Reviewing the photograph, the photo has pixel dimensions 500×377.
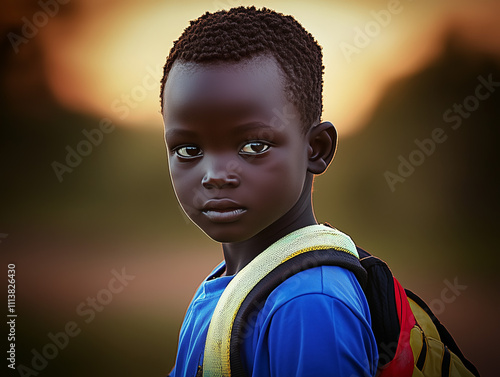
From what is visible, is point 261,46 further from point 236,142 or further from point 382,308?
point 382,308

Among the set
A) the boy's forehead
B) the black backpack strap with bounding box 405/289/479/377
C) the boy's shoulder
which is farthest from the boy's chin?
the black backpack strap with bounding box 405/289/479/377

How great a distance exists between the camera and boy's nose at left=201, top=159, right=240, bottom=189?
0.91m

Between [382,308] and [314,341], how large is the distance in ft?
0.74

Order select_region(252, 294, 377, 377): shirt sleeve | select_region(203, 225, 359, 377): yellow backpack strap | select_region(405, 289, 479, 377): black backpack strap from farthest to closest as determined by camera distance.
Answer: select_region(405, 289, 479, 377): black backpack strap, select_region(203, 225, 359, 377): yellow backpack strap, select_region(252, 294, 377, 377): shirt sleeve

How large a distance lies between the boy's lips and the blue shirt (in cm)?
16

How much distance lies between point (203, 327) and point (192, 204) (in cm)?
27

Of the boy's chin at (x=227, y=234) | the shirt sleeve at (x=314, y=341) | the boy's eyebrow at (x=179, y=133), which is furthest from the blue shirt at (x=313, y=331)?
the boy's eyebrow at (x=179, y=133)

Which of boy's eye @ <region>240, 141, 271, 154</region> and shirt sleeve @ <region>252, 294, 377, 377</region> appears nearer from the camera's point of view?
shirt sleeve @ <region>252, 294, 377, 377</region>

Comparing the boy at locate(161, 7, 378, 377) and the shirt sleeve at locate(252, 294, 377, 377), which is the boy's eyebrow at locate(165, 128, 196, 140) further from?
the shirt sleeve at locate(252, 294, 377, 377)

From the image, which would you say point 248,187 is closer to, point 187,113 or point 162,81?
point 187,113

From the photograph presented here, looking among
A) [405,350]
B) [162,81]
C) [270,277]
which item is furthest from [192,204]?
[405,350]

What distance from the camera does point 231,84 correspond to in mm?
913

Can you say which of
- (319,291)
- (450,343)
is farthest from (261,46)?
(450,343)

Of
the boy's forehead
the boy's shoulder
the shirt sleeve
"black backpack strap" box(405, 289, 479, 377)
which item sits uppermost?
the boy's forehead
